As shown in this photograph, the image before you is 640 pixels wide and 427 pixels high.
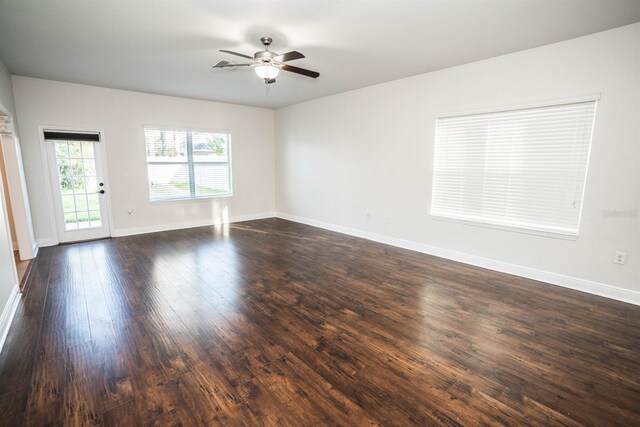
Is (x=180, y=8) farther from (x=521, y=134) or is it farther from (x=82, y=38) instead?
(x=521, y=134)

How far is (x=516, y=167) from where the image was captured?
3834 mm

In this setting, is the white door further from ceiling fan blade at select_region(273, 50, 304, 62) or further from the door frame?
ceiling fan blade at select_region(273, 50, 304, 62)

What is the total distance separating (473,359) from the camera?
227 centimetres

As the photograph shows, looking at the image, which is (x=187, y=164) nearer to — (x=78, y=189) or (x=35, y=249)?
(x=78, y=189)

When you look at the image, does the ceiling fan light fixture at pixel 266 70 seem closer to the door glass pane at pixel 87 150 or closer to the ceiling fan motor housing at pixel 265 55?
the ceiling fan motor housing at pixel 265 55

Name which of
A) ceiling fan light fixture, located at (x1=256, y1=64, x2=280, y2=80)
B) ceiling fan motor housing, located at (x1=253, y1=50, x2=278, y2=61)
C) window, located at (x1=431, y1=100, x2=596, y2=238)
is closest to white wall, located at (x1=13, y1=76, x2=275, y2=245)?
ceiling fan light fixture, located at (x1=256, y1=64, x2=280, y2=80)

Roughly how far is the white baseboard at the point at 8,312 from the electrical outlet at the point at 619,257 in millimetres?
5744

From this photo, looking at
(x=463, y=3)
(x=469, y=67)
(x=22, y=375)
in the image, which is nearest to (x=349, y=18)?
(x=463, y=3)

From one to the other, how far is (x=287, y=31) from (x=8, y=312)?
374 cm

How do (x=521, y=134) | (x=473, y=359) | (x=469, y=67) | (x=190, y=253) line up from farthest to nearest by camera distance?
(x=190, y=253) < (x=469, y=67) < (x=521, y=134) < (x=473, y=359)

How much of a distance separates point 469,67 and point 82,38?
4646 mm

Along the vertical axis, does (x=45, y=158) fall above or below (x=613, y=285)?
above

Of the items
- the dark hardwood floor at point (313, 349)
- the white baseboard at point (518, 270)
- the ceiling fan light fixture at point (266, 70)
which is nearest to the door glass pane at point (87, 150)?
the dark hardwood floor at point (313, 349)

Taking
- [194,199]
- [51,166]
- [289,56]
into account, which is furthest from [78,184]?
[289,56]
